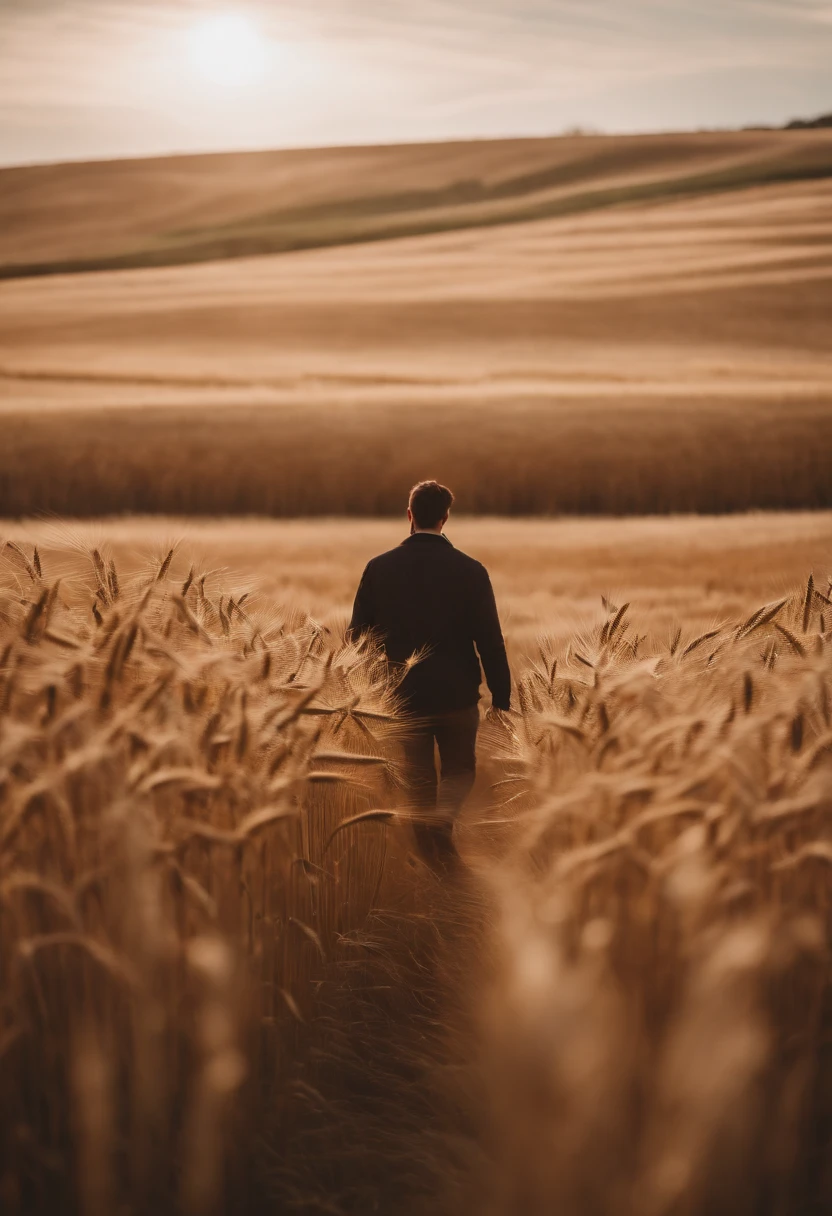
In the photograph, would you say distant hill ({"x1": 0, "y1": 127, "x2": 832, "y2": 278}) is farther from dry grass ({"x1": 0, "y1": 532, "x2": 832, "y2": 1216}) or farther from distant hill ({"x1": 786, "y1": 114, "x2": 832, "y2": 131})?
dry grass ({"x1": 0, "y1": 532, "x2": 832, "y2": 1216})

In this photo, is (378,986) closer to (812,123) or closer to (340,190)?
(340,190)

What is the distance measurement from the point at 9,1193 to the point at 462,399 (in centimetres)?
1057

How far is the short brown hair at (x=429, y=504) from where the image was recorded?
3.26 m

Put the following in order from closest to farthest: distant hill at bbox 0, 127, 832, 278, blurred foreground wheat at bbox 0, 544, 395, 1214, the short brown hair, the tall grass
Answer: blurred foreground wheat at bbox 0, 544, 395, 1214 → the short brown hair → the tall grass → distant hill at bbox 0, 127, 832, 278

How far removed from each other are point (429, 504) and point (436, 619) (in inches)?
13.0

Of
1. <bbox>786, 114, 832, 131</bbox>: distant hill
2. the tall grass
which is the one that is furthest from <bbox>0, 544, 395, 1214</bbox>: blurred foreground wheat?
<bbox>786, 114, 832, 131</bbox>: distant hill

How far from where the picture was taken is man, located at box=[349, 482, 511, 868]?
10.7 ft

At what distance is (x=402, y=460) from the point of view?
1026 centimetres

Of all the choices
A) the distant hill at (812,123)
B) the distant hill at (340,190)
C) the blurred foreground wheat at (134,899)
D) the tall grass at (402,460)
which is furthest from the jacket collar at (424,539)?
the distant hill at (812,123)

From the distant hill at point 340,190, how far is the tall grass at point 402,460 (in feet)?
79.6

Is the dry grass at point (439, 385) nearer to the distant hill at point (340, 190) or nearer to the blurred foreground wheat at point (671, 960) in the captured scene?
the blurred foreground wheat at point (671, 960)

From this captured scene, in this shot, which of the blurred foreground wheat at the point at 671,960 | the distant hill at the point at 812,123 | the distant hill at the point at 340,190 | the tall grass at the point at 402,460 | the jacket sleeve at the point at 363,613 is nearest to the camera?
the blurred foreground wheat at the point at 671,960

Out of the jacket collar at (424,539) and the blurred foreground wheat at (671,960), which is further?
the jacket collar at (424,539)

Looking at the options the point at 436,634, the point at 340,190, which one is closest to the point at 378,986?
the point at 436,634
